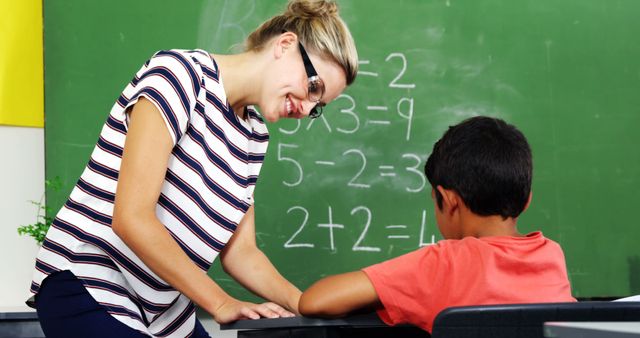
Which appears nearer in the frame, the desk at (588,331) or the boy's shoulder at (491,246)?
the desk at (588,331)

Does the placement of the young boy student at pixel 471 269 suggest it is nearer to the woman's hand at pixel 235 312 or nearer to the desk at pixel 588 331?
the woman's hand at pixel 235 312

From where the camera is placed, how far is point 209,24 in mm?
2982

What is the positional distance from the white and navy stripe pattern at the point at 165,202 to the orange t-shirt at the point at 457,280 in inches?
12.2

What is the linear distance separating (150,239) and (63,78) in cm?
181

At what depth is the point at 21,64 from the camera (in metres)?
2.72

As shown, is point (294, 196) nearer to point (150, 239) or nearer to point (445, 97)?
point (445, 97)

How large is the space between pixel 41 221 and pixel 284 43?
159 cm

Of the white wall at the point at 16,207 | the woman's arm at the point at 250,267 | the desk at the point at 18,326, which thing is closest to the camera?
the woman's arm at the point at 250,267

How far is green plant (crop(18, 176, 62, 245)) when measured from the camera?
2490 millimetres

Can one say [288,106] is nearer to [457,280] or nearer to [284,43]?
[284,43]

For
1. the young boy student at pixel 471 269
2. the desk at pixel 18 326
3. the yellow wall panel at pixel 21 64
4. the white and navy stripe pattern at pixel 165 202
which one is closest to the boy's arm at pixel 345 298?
the young boy student at pixel 471 269

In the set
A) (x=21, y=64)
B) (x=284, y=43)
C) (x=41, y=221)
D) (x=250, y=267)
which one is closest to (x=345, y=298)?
(x=250, y=267)

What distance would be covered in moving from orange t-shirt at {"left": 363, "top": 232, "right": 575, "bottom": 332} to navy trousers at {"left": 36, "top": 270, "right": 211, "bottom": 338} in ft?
1.32

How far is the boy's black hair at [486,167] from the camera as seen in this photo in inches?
54.9
